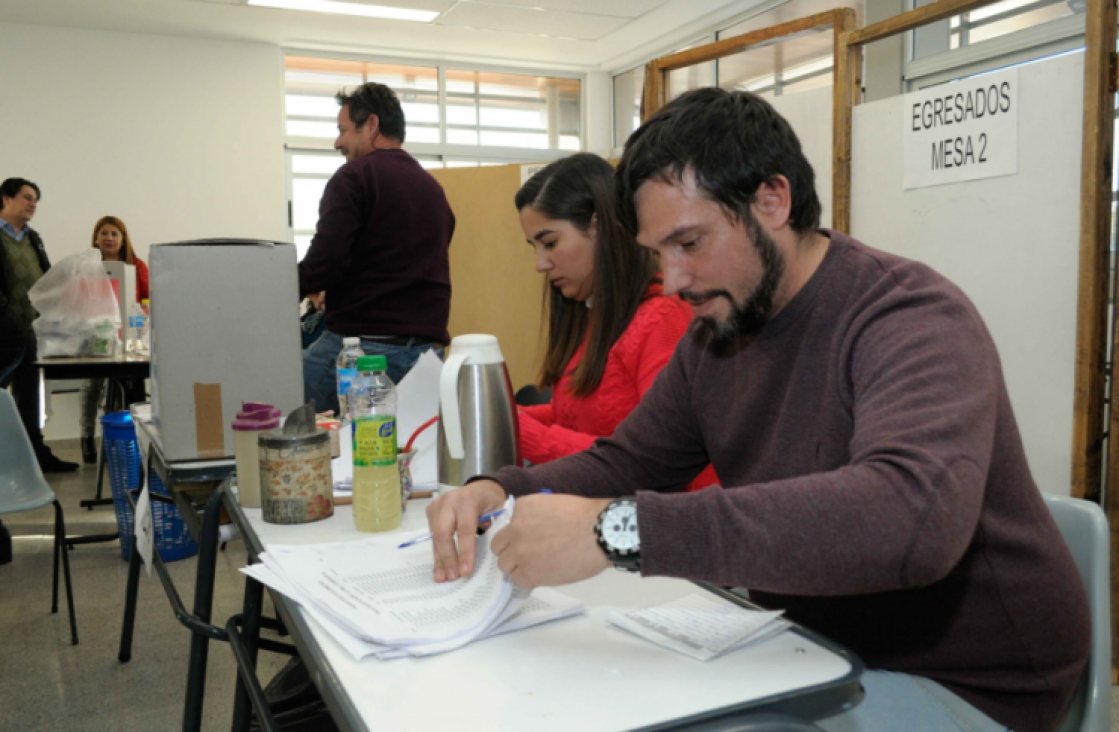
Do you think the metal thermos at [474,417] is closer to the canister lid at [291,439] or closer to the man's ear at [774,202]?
the canister lid at [291,439]

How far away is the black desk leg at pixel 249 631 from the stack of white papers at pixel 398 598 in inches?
9.4

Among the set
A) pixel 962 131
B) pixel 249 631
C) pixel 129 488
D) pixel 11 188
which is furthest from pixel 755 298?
pixel 11 188

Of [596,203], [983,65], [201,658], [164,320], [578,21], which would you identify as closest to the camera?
[201,658]

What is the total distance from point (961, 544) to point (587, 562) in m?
0.30

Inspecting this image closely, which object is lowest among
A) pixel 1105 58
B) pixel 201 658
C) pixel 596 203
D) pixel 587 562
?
pixel 201 658

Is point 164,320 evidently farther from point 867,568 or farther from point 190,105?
point 190,105

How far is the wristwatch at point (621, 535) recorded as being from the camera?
706mm

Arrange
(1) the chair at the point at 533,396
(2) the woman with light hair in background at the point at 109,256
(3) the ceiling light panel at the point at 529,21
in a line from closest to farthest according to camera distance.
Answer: (1) the chair at the point at 533,396 → (2) the woman with light hair in background at the point at 109,256 → (3) the ceiling light panel at the point at 529,21

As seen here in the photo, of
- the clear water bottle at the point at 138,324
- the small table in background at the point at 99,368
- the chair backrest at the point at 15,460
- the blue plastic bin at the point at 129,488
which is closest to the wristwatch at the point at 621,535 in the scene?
the chair backrest at the point at 15,460

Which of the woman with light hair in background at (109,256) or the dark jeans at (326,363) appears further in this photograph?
the woman with light hair in background at (109,256)

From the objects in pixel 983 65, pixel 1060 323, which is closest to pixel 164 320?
pixel 1060 323

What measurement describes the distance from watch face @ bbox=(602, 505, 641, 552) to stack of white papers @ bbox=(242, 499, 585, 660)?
13 cm

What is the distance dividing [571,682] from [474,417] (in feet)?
1.91

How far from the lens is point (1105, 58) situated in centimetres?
181
